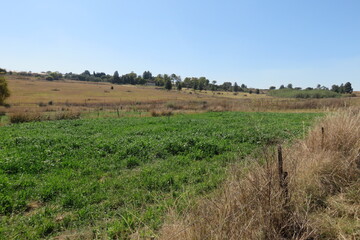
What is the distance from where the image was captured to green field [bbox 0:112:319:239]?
12.6 ft

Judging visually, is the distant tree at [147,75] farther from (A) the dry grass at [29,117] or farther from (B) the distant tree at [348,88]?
(A) the dry grass at [29,117]

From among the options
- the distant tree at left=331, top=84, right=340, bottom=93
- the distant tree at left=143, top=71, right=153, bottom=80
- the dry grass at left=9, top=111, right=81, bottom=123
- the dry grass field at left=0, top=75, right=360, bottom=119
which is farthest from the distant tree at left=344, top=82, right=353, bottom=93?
the distant tree at left=143, top=71, right=153, bottom=80

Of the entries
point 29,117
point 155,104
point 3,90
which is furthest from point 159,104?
point 3,90

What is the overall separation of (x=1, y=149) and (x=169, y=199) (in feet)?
24.6

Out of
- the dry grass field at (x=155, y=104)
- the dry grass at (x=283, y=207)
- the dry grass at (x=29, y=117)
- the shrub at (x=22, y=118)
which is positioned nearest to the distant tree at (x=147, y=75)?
the dry grass field at (x=155, y=104)

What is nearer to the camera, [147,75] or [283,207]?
[283,207]

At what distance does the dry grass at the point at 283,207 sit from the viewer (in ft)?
7.89

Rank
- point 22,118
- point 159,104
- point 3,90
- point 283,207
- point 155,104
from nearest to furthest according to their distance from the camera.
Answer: point 283,207 < point 22,118 < point 3,90 < point 159,104 < point 155,104

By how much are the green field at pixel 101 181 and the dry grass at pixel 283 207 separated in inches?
26.6

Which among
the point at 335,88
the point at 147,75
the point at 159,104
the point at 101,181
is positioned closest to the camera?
the point at 101,181

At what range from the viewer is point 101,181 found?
5688 mm

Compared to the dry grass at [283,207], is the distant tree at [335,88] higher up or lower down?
higher up

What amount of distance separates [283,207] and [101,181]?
175 inches

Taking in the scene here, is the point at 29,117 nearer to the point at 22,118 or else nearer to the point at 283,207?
the point at 22,118
